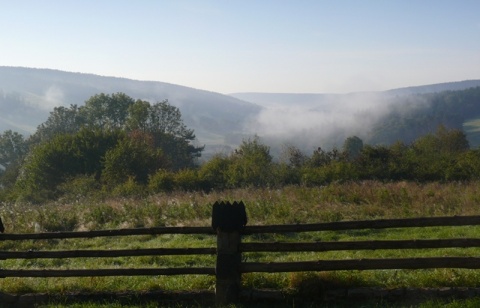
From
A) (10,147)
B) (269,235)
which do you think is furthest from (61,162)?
(10,147)

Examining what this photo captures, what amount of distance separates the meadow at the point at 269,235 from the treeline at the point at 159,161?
9935mm

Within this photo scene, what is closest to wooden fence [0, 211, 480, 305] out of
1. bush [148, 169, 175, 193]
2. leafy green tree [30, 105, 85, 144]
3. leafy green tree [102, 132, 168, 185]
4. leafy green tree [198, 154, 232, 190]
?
leafy green tree [198, 154, 232, 190]

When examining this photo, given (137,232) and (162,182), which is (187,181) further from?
(137,232)

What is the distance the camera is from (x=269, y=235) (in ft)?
49.7

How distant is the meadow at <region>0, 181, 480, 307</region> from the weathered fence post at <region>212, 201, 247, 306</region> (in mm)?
359

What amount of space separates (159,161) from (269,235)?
156ft

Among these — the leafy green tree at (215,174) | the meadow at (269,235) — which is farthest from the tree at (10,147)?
the meadow at (269,235)

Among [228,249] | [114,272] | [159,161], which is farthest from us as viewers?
[159,161]

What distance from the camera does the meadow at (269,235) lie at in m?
8.42

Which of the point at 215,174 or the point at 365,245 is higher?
the point at 365,245

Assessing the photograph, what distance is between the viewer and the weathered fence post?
8094mm

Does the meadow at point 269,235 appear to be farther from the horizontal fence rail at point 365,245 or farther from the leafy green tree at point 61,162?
the leafy green tree at point 61,162

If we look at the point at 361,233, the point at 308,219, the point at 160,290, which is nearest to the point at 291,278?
the point at 160,290

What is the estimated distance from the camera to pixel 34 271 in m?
9.05
